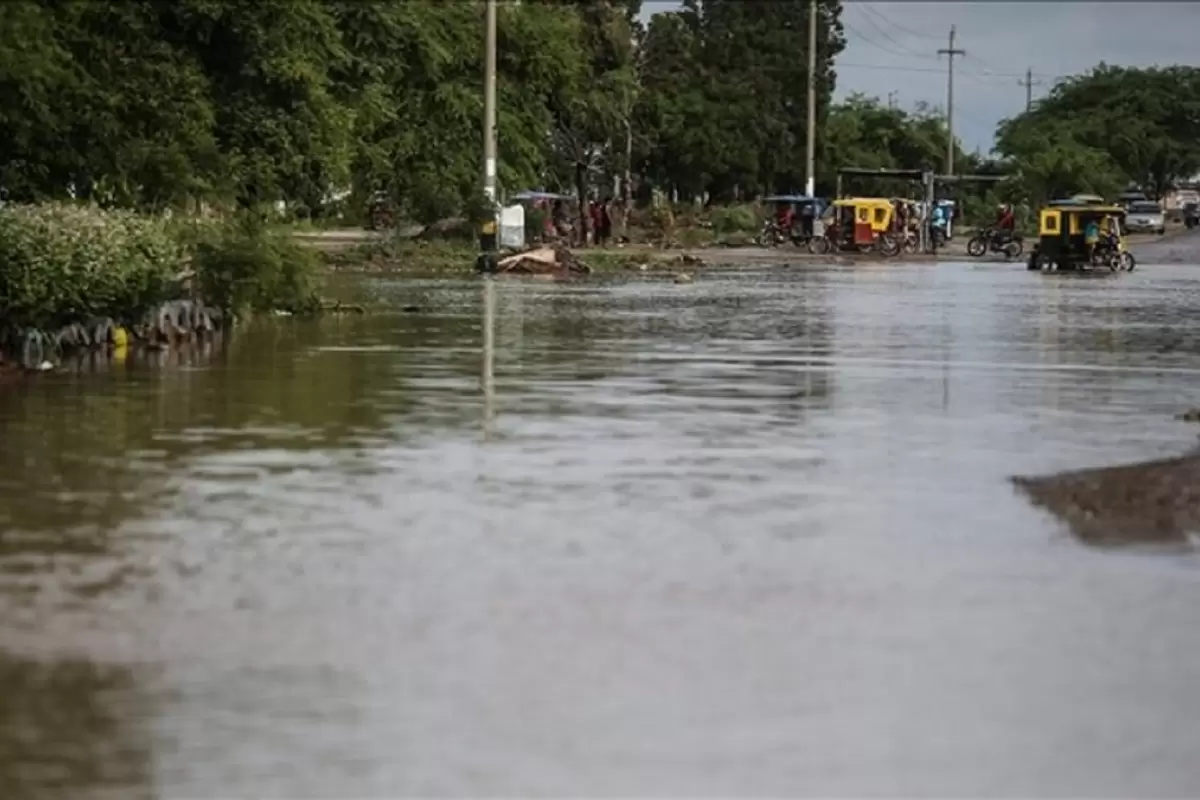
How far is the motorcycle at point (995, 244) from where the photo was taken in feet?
220

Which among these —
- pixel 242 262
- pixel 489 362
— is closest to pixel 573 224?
pixel 242 262

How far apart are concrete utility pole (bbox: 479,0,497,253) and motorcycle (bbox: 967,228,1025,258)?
813 inches

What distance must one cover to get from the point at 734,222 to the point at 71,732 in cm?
7219

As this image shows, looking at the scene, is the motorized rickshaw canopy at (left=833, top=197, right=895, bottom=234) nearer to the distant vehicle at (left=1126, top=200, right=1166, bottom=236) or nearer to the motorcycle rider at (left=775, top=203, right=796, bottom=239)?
the motorcycle rider at (left=775, top=203, right=796, bottom=239)

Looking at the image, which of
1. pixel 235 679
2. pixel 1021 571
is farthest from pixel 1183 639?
pixel 235 679

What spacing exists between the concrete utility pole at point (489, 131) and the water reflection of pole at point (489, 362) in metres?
11.0

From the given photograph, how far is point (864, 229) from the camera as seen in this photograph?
68.5m

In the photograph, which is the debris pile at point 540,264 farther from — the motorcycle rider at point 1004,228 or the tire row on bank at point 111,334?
the tire row on bank at point 111,334

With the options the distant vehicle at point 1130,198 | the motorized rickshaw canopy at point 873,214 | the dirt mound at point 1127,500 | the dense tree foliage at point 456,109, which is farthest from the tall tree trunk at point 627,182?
the dirt mound at point 1127,500

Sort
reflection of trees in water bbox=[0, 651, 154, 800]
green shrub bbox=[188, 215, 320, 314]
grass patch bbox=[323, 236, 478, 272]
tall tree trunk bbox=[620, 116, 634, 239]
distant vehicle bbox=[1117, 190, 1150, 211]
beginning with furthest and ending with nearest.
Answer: distant vehicle bbox=[1117, 190, 1150, 211], tall tree trunk bbox=[620, 116, 634, 239], grass patch bbox=[323, 236, 478, 272], green shrub bbox=[188, 215, 320, 314], reflection of trees in water bbox=[0, 651, 154, 800]

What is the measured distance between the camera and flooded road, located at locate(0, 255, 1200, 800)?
7.80 meters

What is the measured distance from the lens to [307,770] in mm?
7570

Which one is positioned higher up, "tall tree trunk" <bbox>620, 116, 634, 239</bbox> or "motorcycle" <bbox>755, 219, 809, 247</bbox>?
"tall tree trunk" <bbox>620, 116, 634, 239</bbox>

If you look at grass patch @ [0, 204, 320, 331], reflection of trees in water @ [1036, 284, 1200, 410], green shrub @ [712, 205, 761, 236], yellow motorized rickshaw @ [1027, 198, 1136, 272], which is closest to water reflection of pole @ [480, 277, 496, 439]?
grass patch @ [0, 204, 320, 331]
